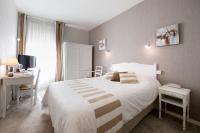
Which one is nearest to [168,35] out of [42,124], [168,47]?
[168,47]

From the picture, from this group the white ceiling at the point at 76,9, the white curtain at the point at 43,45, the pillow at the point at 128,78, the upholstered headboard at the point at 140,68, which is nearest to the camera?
the pillow at the point at 128,78

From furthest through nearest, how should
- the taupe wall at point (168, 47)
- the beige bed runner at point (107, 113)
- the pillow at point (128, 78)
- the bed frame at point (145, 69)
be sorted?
the pillow at point (128, 78) < the bed frame at point (145, 69) < the taupe wall at point (168, 47) < the beige bed runner at point (107, 113)

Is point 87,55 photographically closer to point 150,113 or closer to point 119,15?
point 119,15

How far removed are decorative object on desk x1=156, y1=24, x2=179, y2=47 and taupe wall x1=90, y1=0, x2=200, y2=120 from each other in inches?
3.7

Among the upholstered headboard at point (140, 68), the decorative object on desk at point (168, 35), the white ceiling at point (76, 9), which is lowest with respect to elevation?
the upholstered headboard at point (140, 68)

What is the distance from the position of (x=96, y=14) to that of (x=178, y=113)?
3.59 metres

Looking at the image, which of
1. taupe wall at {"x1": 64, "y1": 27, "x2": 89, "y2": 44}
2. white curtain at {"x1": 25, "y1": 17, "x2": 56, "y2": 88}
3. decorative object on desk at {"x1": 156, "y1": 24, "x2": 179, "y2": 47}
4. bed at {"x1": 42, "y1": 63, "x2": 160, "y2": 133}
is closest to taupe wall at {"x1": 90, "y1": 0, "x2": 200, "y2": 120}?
decorative object on desk at {"x1": 156, "y1": 24, "x2": 179, "y2": 47}

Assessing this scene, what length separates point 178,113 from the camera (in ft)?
7.61

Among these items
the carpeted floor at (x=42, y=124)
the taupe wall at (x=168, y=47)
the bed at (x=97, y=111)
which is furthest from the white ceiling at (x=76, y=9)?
the carpeted floor at (x=42, y=124)

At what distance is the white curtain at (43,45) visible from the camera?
4.08 m

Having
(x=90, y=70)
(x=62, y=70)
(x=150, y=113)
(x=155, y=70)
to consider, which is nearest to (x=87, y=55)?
(x=90, y=70)

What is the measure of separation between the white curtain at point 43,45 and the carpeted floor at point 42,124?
2.07m

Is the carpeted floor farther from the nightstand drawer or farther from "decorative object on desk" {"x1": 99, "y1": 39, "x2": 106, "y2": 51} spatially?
"decorative object on desk" {"x1": 99, "y1": 39, "x2": 106, "y2": 51}

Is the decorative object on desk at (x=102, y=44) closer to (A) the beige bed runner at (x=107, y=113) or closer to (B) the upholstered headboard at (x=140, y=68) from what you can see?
(B) the upholstered headboard at (x=140, y=68)
